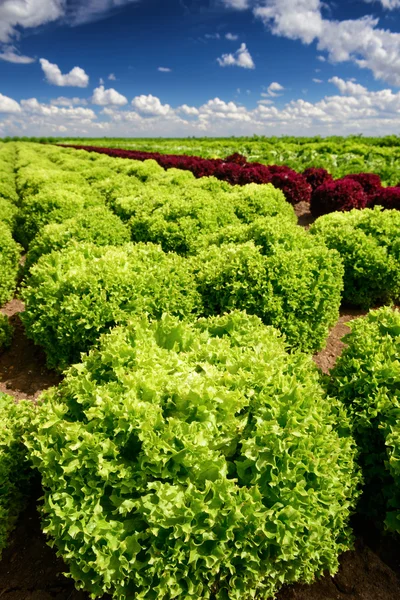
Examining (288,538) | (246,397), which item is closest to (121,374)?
(246,397)

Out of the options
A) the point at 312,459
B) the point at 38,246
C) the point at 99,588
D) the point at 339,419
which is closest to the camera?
the point at 99,588

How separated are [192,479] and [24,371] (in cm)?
508

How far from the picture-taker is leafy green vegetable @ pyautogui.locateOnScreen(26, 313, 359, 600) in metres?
2.89

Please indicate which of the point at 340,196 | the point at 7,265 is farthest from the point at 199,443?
the point at 340,196

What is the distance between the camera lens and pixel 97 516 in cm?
297

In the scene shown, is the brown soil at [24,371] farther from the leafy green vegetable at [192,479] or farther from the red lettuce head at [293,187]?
the red lettuce head at [293,187]

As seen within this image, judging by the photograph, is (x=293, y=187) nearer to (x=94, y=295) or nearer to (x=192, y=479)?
(x=94, y=295)

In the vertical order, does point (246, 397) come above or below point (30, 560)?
above

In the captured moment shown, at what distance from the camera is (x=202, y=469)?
3.09m

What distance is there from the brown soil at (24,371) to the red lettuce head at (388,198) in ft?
35.2

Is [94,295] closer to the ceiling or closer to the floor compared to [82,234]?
closer to the floor

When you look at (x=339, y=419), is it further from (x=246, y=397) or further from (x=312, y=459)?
(x=246, y=397)

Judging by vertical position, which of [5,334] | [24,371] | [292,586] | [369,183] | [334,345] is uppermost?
[369,183]

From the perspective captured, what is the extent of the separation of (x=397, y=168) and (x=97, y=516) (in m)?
21.9
